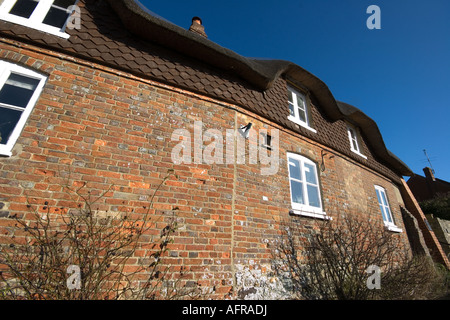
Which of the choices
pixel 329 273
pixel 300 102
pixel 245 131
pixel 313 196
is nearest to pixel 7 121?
pixel 245 131

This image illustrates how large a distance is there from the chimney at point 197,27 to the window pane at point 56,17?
418 cm

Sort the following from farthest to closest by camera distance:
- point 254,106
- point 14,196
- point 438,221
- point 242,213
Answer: point 438,221, point 254,106, point 242,213, point 14,196

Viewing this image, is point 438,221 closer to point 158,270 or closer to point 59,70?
point 158,270

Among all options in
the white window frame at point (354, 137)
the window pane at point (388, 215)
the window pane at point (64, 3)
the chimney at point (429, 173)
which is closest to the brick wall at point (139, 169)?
the window pane at point (64, 3)

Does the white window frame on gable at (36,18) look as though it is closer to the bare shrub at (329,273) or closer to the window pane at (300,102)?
the bare shrub at (329,273)

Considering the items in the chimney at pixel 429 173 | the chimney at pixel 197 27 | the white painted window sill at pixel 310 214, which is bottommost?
the white painted window sill at pixel 310 214

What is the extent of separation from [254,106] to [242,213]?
2.81 metres

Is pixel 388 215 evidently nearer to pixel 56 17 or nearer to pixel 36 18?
pixel 56 17

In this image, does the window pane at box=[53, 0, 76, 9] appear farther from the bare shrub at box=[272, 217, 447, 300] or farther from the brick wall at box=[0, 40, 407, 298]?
the bare shrub at box=[272, 217, 447, 300]

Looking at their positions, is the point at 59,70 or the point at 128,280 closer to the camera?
the point at 128,280

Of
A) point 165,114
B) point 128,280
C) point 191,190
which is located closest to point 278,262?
point 191,190

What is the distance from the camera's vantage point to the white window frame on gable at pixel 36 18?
3.72m

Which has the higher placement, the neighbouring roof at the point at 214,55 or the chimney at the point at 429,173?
the chimney at the point at 429,173
